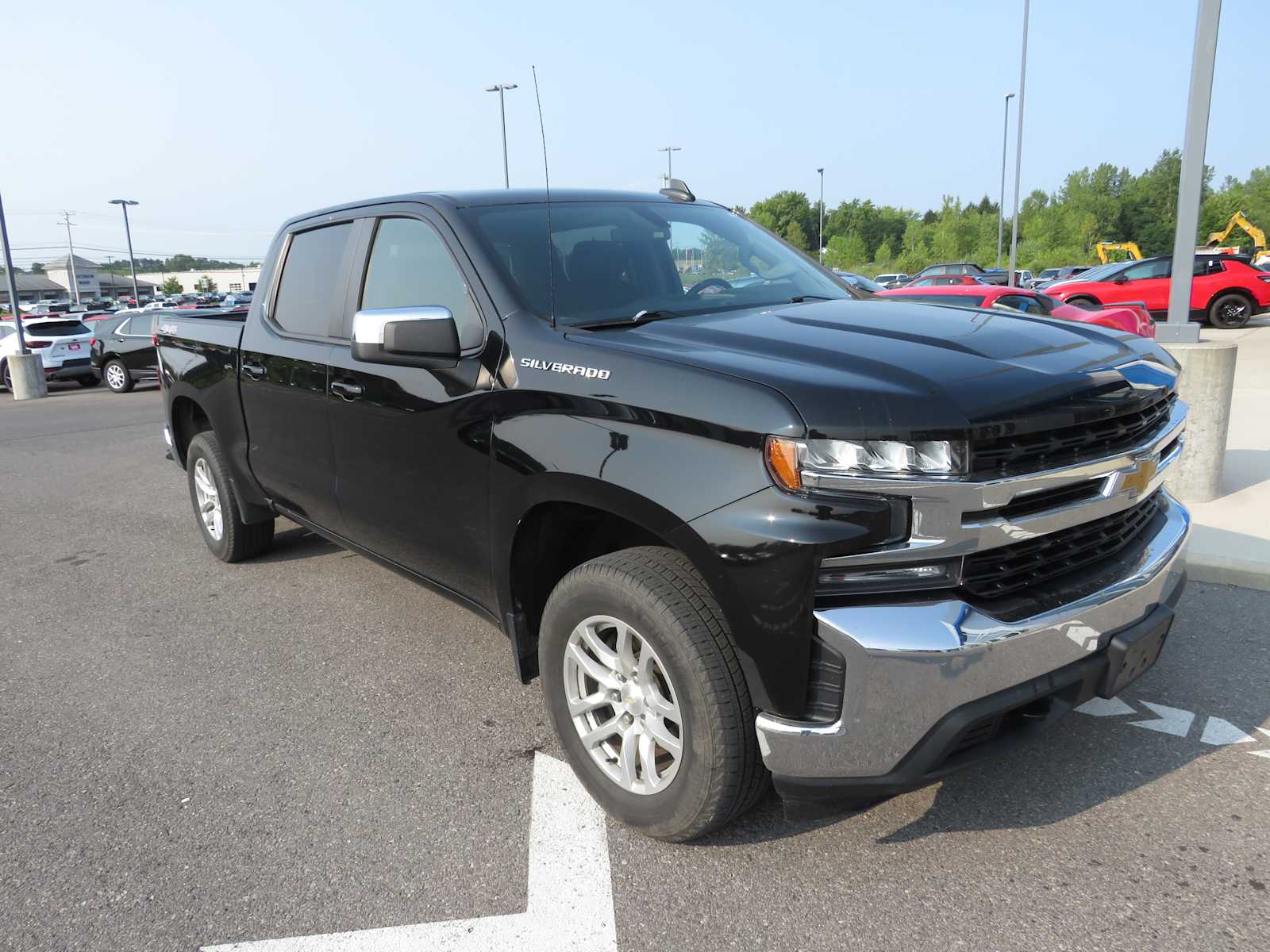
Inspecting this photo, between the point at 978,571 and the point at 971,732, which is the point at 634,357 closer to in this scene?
Answer: the point at 978,571

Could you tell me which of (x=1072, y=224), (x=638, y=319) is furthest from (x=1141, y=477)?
(x=1072, y=224)

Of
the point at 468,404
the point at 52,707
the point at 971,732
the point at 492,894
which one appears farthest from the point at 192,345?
the point at 971,732

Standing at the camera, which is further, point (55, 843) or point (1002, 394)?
point (55, 843)

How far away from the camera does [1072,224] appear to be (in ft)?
230

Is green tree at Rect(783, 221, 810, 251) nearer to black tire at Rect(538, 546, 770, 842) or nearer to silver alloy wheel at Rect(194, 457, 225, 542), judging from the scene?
silver alloy wheel at Rect(194, 457, 225, 542)

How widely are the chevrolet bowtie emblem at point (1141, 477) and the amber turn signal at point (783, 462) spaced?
1023mm

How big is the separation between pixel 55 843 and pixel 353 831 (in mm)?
897

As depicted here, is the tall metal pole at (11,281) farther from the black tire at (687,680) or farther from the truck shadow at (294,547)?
the black tire at (687,680)

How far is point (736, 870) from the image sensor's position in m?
2.61

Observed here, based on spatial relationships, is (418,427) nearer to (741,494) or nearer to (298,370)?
(298,370)

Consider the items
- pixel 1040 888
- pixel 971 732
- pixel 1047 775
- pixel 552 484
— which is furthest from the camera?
pixel 1047 775

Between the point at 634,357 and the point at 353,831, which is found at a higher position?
the point at 634,357

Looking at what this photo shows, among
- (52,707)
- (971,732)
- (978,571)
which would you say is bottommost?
(52,707)

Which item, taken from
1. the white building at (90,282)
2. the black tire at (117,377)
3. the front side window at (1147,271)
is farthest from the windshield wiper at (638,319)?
the white building at (90,282)
